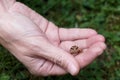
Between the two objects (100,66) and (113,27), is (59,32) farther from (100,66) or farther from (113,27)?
(113,27)

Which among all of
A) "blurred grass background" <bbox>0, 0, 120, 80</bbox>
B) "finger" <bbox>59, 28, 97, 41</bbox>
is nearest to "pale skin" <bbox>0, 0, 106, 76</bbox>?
"finger" <bbox>59, 28, 97, 41</bbox>

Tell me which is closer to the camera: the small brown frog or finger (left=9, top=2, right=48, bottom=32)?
the small brown frog

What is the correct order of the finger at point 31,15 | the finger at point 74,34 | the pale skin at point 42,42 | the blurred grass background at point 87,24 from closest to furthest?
1. the pale skin at point 42,42
2. the finger at point 74,34
3. the finger at point 31,15
4. the blurred grass background at point 87,24

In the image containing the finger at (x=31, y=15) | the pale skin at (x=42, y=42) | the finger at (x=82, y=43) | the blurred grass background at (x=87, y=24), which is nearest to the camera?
the pale skin at (x=42, y=42)

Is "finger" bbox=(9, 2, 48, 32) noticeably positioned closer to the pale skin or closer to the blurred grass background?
the pale skin

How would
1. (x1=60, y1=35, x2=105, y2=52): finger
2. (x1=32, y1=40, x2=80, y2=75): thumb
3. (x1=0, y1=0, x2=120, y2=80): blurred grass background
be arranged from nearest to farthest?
(x1=32, y1=40, x2=80, y2=75): thumb, (x1=60, y1=35, x2=105, y2=52): finger, (x1=0, y1=0, x2=120, y2=80): blurred grass background

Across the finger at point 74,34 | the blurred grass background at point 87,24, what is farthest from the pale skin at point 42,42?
the blurred grass background at point 87,24

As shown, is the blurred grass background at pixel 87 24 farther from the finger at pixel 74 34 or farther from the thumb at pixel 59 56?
the thumb at pixel 59 56

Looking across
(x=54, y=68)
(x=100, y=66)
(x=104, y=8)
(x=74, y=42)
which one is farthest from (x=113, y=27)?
(x=54, y=68)
